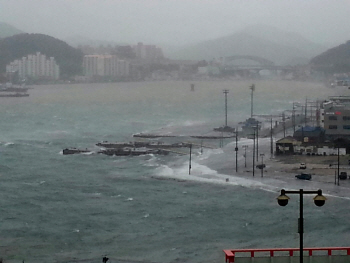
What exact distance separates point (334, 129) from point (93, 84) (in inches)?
A: 1175

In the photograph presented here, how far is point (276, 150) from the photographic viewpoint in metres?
8.73

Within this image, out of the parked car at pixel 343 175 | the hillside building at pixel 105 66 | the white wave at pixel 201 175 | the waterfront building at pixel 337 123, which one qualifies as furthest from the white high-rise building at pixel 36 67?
the parked car at pixel 343 175

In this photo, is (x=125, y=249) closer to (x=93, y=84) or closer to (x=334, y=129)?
(x=334, y=129)

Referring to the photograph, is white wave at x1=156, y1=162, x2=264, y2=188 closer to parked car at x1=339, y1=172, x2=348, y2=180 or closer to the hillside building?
parked car at x1=339, y1=172, x2=348, y2=180

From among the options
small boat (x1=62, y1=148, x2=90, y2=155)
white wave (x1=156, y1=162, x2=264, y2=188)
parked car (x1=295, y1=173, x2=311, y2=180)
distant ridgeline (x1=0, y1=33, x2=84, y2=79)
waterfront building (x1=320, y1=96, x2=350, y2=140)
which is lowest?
small boat (x1=62, y1=148, x2=90, y2=155)

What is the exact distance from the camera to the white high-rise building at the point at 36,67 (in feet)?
118

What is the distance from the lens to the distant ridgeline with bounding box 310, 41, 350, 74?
102 feet

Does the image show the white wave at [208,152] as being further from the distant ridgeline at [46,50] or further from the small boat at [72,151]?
the distant ridgeline at [46,50]

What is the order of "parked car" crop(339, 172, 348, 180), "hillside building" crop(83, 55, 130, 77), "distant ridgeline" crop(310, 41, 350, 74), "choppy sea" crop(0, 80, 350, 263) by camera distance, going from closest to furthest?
"choppy sea" crop(0, 80, 350, 263) → "parked car" crop(339, 172, 348, 180) → "distant ridgeline" crop(310, 41, 350, 74) → "hillside building" crop(83, 55, 130, 77)

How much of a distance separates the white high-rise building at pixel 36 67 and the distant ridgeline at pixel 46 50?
0.36m

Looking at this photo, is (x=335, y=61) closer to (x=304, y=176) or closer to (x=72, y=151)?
(x=72, y=151)

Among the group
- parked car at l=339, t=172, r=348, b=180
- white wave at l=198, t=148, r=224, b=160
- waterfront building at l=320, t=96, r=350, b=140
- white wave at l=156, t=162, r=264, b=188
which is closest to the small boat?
white wave at l=198, t=148, r=224, b=160

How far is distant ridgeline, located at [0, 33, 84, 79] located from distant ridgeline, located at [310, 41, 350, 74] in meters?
12.0

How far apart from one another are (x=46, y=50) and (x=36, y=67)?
3.79 feet
